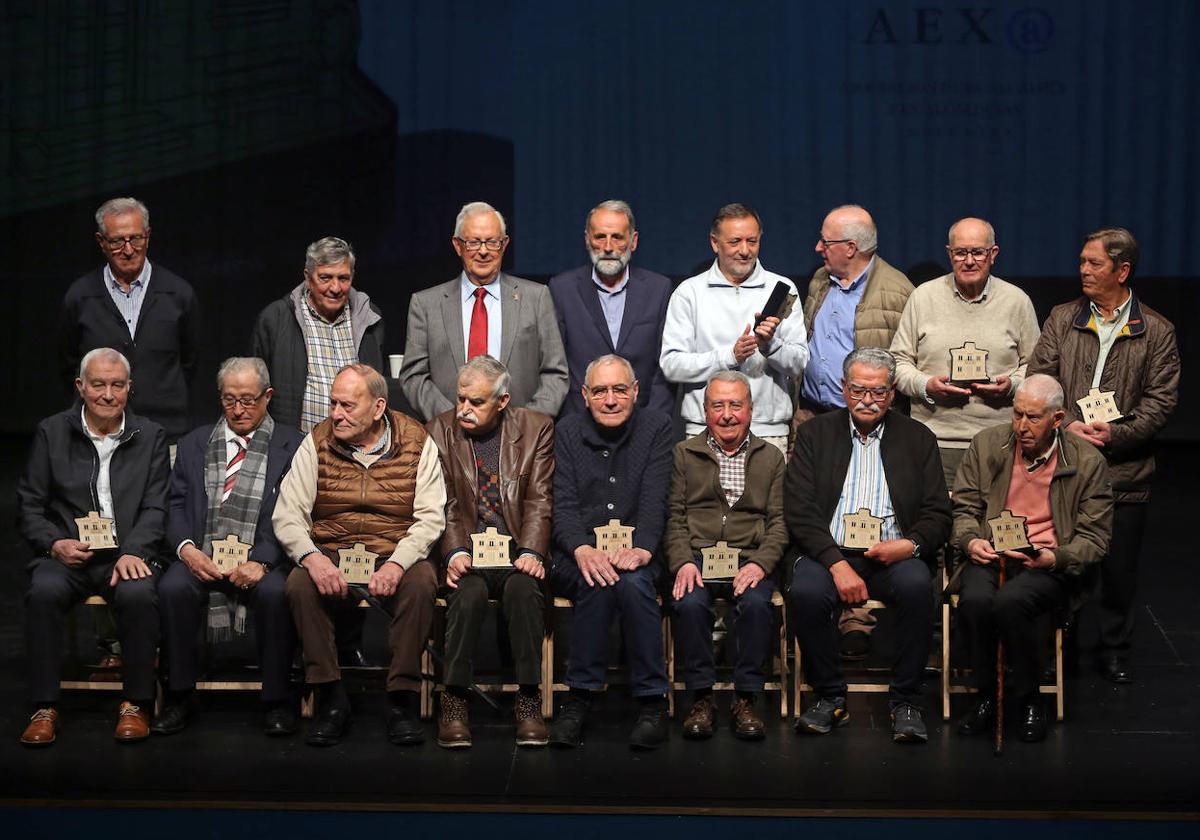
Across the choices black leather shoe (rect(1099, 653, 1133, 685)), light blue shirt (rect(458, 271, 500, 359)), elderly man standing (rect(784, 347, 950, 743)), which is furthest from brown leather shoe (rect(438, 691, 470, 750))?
black leather shoe (rect(1099, 653, 1133, 685))

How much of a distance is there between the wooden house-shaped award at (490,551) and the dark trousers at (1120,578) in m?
2.01

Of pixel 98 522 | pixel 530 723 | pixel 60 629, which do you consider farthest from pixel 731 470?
pixel 60 629

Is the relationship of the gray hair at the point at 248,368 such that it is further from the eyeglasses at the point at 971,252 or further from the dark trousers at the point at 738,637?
the eyeglasses at the point at 971,252

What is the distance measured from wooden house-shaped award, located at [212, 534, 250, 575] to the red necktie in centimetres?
99

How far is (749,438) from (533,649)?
94cm

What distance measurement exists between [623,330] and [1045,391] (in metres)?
1.40

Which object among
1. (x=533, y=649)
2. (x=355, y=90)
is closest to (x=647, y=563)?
(x=533, y=649)

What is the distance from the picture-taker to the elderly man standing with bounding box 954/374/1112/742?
14.6 feet

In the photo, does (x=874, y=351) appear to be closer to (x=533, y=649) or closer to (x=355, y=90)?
(x=533, y=649)

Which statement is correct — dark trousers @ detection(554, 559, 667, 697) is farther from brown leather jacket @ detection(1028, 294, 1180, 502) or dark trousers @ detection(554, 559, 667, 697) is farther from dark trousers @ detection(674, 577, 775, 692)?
brown leather jacket @ detection(1028, 294, 1180, 502)

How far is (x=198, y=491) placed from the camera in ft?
15.5

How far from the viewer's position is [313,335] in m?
5.06

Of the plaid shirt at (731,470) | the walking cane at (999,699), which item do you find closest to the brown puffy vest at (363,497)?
the plaid shirt at (731,470)

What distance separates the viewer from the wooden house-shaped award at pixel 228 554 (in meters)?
4.59
